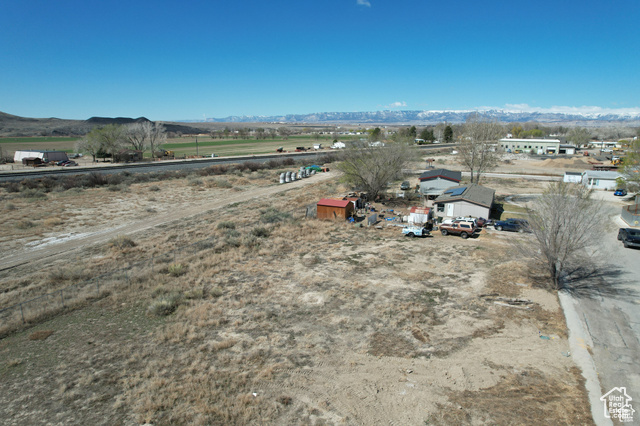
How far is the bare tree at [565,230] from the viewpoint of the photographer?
18203 millimetres

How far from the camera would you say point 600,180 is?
172 ft

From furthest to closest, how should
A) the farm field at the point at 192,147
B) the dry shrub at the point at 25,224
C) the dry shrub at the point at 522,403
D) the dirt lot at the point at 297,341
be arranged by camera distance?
the farm field at the point at 192,147, the dry shrub at the point at 25,224, the dirt lot at the point at 297,341, the dry shrub at the point at 522,403

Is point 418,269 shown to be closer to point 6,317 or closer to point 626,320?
point 626,320

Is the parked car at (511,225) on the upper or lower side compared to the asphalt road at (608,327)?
upper

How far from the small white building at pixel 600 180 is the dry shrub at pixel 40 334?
63.9 m

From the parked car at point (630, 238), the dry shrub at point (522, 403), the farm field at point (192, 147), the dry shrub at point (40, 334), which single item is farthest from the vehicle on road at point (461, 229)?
the farm field at point (192, 147)

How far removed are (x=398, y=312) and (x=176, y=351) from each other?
10.1 m

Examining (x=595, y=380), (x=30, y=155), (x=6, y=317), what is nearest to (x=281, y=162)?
(x=30, y=155)

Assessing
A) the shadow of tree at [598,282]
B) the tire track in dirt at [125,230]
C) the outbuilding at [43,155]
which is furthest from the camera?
the outbuilding at [43,155]

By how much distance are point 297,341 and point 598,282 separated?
717 inches

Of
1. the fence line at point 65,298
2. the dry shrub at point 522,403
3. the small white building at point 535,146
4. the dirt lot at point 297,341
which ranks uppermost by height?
the small white building at point 535,146

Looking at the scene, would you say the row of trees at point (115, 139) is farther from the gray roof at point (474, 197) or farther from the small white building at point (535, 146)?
the small white building at point (535, 146)

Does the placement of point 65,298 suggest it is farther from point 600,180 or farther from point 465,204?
point 600,180

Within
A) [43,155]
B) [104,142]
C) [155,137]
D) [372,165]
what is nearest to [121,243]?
[372,165]
